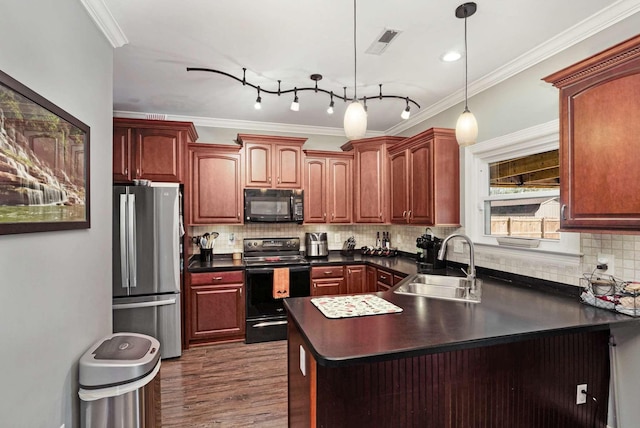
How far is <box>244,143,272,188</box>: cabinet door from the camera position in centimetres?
389

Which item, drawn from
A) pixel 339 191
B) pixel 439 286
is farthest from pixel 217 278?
pixel 439 286

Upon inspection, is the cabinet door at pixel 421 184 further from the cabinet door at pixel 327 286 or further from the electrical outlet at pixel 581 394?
the electrical outlet at pixel 581 394

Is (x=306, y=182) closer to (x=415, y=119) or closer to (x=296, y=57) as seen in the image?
(x=415, y=119)

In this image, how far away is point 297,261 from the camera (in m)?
3.86

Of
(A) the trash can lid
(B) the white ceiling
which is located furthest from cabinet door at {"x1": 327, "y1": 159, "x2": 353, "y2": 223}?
(A) the trash can lid

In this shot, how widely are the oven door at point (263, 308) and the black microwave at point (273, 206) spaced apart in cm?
64

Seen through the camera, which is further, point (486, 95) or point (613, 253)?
point (486, 95)

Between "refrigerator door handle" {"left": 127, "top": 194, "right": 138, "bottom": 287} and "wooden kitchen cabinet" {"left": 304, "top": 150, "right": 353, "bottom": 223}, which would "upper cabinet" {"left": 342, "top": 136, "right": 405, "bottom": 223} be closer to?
"wooden kitchen cabinet" {"left": 304, "top": 150, "right": 353, "bottom": 223}

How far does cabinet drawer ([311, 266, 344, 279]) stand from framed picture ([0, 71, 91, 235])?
249cm

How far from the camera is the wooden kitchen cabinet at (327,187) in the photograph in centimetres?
416

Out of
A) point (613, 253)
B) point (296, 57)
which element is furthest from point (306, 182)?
point (613, 253)

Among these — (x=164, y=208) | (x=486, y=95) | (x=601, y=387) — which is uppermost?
(x=486, y=95)

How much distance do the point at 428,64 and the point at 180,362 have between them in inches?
139

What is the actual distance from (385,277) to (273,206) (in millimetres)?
1591
